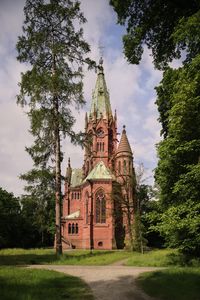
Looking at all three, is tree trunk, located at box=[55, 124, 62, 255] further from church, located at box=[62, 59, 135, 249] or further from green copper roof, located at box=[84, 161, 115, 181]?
green copper roof, located at box=[84, 161, 115, 181]

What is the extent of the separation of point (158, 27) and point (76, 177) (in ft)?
195

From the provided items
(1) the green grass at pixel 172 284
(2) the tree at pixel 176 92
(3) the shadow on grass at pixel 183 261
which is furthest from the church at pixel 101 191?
(1) the green grass at pixel 172 284

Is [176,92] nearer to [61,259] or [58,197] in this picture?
[58,197]

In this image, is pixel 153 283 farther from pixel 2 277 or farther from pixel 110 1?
pixel 110 1

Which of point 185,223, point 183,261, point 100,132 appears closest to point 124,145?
point 100,132

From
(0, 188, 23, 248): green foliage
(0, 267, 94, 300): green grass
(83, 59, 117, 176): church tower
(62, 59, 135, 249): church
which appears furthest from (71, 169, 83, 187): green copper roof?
(0, 267, 94, 300): green grass

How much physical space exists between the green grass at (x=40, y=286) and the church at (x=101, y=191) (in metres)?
28.8

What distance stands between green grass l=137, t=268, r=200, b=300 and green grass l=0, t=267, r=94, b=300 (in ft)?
5.76

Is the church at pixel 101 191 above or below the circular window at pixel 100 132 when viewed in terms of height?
below

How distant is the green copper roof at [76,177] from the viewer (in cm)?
6920

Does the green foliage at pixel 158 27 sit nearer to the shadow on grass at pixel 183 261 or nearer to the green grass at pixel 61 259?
the shadow on grass at pixel 183 261

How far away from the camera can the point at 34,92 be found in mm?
21359

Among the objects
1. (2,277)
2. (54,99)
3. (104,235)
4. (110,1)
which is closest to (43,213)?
(54,99)

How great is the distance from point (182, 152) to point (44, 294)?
10.2 meters
